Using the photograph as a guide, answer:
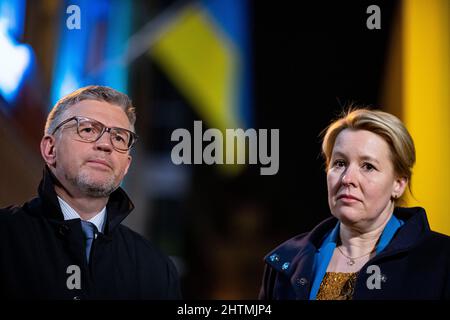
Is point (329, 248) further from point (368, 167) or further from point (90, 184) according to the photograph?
point (90, 184)

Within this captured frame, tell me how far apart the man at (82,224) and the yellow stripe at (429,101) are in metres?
1.33

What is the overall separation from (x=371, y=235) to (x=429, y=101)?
3.62ft

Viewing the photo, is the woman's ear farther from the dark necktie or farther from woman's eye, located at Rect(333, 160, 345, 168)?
the dark necktie

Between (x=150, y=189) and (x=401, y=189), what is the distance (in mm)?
9810

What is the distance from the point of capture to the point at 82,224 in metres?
2.54

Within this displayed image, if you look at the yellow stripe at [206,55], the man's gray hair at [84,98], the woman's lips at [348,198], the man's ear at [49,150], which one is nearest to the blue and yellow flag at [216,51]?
the yellow stripe at [206,55]

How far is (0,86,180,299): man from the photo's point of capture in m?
2.38

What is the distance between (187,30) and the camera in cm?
701

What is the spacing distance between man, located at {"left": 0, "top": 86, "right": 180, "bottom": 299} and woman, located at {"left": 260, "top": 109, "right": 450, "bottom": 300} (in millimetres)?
686

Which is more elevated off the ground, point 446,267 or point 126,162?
point 126,162
